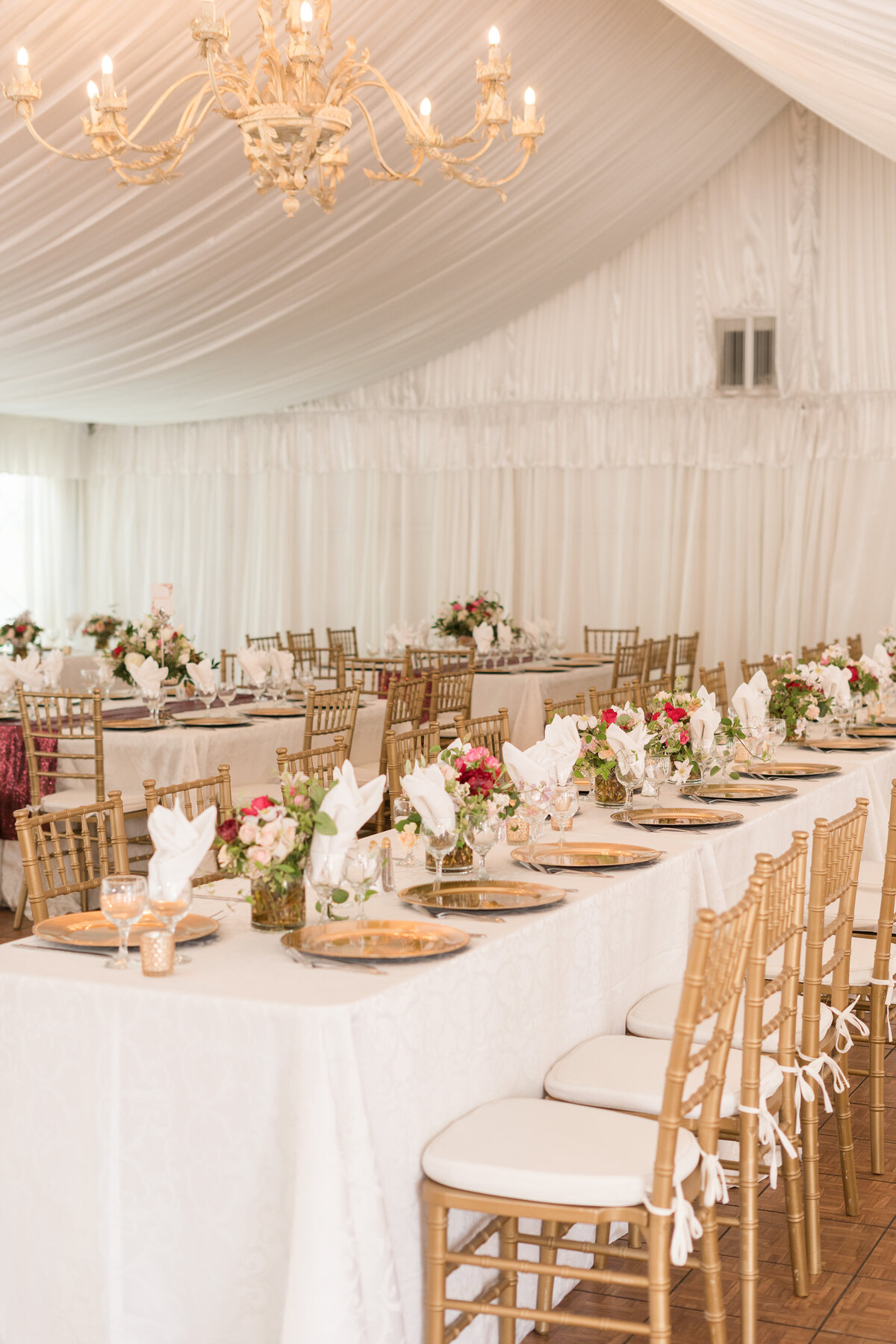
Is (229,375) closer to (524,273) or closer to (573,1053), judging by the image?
(524,273)

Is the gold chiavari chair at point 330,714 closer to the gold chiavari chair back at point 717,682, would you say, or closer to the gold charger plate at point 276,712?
the gold charger plate at point 276,712

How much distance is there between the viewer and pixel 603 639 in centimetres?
1193

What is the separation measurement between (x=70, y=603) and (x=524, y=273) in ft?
19.8

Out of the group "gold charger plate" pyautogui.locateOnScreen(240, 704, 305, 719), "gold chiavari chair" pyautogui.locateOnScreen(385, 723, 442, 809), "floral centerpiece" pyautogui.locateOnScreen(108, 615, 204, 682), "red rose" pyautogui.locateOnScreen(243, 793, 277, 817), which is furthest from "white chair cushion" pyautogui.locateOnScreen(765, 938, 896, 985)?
"floral centerpiece" pyautogui.locateOnScreen(108, 615, 204, 682)

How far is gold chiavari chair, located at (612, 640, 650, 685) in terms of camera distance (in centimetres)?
946

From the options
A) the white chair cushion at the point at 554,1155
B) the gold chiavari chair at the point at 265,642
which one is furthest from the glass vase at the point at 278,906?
the gold chiavari chair at the point at 265,642

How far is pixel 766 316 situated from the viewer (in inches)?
435

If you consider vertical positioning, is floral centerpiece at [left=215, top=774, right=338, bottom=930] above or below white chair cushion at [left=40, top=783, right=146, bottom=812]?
above

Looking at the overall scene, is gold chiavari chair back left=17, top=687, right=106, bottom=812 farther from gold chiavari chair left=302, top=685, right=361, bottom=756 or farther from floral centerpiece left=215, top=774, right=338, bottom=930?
floral centerpiece left=215, top=774, right=338, bottom=930

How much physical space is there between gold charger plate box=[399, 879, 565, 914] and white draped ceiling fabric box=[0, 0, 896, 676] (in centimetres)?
481

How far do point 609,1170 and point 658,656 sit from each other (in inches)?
332

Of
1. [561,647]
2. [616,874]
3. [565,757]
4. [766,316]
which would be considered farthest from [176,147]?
[766,316]

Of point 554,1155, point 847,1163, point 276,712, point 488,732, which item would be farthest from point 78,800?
point 554,1155

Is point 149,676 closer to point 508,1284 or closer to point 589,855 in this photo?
point 589,855
